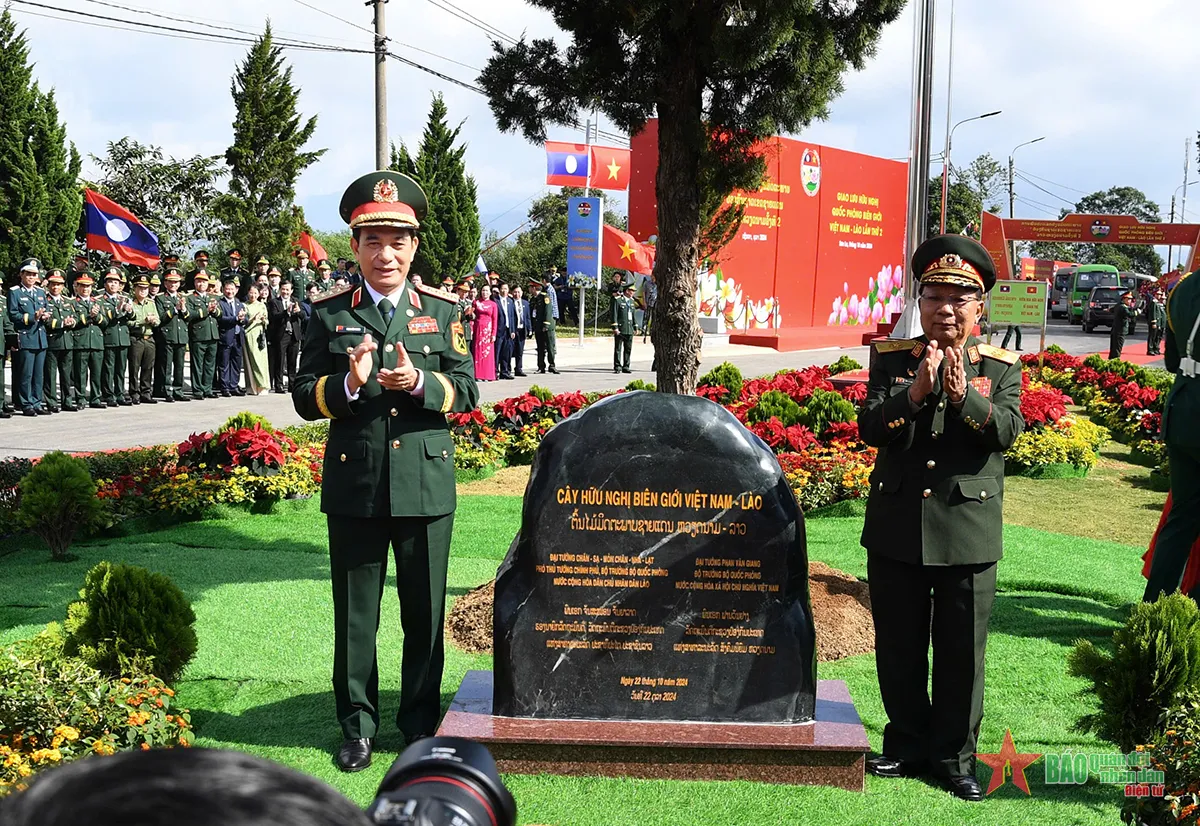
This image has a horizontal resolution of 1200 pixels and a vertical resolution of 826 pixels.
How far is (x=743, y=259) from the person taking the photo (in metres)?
31.1

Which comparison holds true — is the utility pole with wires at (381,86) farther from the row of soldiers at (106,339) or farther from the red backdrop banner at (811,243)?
the red backdrop banner at (811,243)

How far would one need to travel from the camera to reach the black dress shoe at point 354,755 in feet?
14.1

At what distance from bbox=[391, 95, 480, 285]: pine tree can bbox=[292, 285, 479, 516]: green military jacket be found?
3547 cm

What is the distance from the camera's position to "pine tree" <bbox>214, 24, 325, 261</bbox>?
30.2 m

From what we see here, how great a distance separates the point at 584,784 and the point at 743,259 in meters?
27.9

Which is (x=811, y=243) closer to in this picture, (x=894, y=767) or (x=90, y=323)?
(x=90, y=323)

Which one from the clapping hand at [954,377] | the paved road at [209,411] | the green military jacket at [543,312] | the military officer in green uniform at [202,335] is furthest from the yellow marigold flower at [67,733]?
the green military jacket at [543,312]

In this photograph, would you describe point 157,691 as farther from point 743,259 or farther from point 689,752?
point 743,259

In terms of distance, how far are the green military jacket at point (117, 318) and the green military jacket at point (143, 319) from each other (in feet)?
0.34

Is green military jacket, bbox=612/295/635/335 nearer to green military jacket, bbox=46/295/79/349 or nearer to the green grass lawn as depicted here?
green military jacket, bbox=46/295/79/349

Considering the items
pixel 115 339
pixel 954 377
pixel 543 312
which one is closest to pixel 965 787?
pixel 954 377

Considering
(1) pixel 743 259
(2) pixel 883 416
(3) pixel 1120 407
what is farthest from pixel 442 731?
Answer: (1) pixel 743 259

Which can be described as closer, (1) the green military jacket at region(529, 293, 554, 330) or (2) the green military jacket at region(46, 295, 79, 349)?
(2) the green military jacket at region(46, 295, 79, 349)

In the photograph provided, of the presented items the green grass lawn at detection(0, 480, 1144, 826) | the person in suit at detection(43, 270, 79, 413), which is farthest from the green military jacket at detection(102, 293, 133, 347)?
the green grass lawn at detection(0, 480, 1144, 826)
